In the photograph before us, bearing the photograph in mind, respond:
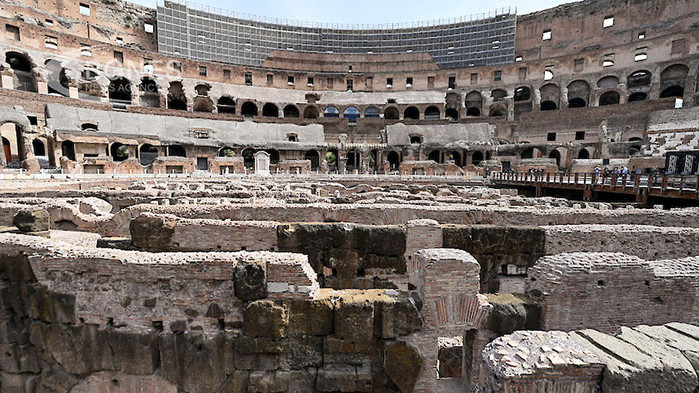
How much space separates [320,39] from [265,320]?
56281 mm

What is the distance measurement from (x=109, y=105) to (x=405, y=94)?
119 ft

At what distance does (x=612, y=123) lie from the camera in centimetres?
3219

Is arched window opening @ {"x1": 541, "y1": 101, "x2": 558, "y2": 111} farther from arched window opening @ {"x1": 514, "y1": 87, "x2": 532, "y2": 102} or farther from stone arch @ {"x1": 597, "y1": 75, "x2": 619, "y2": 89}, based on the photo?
stone arch @ {"x1": 597, "y1": 75, "x2": 619, "y2": 89}

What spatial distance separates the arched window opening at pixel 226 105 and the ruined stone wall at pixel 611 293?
44783mm

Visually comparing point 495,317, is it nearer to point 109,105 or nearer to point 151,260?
point 151,260

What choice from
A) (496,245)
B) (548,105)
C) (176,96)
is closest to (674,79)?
(548,105)

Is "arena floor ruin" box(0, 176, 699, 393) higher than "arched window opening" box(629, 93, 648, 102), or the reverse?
"arched window opening" box(629, 93, 648, 102)

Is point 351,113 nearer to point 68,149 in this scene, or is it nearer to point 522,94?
point 522,94

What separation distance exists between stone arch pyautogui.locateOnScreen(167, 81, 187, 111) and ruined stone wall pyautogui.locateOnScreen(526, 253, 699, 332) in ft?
150

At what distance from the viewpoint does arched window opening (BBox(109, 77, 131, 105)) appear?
38.8 m

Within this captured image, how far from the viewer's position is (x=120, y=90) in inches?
1556

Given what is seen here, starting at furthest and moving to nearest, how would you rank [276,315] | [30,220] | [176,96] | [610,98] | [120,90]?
[176,96], [120,90], [610,98], [30,220], [276,315]

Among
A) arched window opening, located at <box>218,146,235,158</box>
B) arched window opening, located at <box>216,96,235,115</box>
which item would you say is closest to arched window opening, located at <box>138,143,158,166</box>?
arched window opening, located at <box>218,146,235,158</box>

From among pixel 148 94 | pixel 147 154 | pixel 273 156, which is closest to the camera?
pixel 147 154
